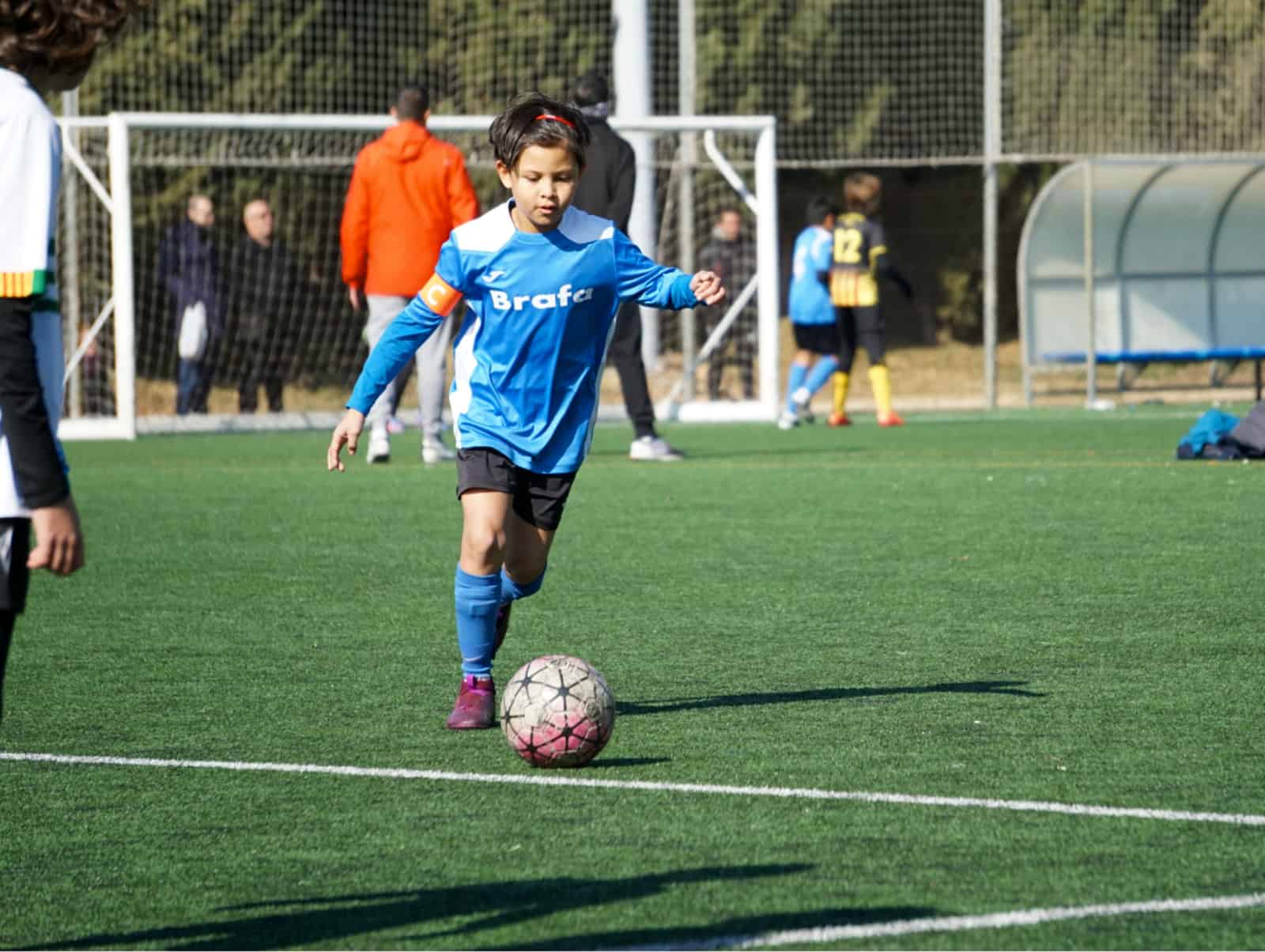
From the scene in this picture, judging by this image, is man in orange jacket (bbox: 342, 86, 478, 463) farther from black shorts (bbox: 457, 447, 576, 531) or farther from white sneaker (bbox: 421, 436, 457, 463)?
black shorts (bbox: 457, 447, 576, 531)

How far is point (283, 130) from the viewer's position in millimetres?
19141

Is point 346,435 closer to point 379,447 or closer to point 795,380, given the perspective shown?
point 379,447

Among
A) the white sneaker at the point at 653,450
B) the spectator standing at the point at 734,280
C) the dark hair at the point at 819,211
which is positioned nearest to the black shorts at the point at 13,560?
the white sneaker at the point at 653,450

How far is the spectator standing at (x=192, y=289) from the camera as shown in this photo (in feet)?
62.3

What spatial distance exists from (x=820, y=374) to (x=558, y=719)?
532 inches

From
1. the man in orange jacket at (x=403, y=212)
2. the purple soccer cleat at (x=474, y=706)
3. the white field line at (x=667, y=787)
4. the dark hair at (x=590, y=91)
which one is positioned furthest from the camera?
the man in orange jacket at (x=403, y=212)

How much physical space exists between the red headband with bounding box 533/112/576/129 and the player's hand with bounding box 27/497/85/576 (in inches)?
94.0

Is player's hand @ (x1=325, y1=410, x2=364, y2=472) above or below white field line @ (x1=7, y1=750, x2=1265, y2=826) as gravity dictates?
above

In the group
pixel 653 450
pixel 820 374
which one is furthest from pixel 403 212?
pixel 820 374

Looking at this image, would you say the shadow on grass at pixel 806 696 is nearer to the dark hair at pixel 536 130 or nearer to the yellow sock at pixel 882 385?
the dark hair at pixel 536 130

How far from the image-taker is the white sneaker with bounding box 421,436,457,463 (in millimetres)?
13764

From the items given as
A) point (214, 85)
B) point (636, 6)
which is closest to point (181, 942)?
point (636, 6)

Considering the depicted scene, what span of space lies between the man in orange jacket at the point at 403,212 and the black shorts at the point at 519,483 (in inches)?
307

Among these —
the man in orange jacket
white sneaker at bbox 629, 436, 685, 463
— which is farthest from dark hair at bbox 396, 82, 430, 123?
white sneaker at bbox 629, 436, 685, 463
